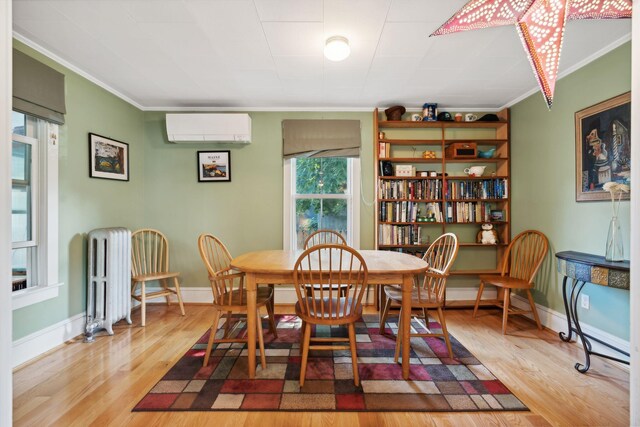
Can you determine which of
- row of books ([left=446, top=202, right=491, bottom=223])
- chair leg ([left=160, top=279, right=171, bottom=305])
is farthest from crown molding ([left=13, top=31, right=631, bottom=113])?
chair leg ([left=160, top=279, right=171, bottom=305])

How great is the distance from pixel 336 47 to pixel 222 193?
2266 mm

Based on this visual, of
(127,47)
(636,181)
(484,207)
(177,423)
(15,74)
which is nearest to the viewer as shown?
(636,181)

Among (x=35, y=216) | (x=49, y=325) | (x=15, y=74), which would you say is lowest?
(x=49, y=325)

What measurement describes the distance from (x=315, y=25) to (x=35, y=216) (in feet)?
8.77

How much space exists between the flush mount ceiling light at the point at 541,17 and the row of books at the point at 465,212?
2.10m

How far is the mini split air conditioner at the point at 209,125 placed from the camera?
348 cm

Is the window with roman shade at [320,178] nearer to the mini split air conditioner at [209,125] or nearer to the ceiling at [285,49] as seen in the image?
the ceiling at [285,49]

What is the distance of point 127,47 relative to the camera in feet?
7.77

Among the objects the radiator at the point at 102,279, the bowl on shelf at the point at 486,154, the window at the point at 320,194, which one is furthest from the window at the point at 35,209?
the bowl on shelf at the point at 486,154

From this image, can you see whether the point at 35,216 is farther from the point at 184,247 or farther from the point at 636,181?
the point at 636,181

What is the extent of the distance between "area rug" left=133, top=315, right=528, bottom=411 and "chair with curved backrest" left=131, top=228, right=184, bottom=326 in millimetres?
1091

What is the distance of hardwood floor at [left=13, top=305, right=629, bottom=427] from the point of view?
1644 millimetres

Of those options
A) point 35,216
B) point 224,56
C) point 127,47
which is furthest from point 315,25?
point 35,216

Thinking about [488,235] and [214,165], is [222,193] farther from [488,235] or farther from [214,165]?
[488,235]
